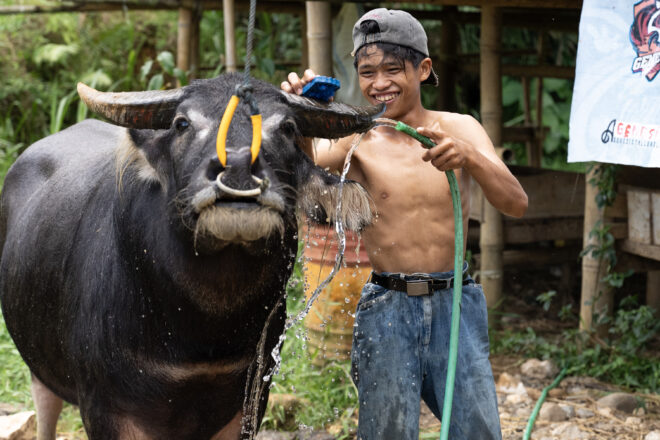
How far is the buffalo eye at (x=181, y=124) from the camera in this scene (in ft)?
8.02

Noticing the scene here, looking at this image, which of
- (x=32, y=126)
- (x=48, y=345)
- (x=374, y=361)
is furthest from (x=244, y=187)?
(x=32, y=126)

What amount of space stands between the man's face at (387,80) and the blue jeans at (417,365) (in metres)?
0.65

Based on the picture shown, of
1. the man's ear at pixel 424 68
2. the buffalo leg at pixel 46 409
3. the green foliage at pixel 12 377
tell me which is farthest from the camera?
the green foliage at pixel 12 377

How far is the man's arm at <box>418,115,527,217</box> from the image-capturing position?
2469mm

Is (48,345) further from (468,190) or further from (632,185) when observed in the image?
(632,185)

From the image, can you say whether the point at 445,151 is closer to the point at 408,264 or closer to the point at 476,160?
the point at 476,160

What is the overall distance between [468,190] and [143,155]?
124 cm

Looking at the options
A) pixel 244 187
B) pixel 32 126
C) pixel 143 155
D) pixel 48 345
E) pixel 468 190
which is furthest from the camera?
pixel 32 126

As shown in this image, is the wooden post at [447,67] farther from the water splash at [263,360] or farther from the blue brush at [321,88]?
the blue brush at [321,88]

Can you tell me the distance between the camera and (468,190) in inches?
119

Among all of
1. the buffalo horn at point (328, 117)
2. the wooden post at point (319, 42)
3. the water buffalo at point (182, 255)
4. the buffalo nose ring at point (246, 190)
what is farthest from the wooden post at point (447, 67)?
the buffalo nose ring at point (246, 190)

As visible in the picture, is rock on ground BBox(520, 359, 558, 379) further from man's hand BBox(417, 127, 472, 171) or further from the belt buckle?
man's hand BBox(417, 127, 472, 171)

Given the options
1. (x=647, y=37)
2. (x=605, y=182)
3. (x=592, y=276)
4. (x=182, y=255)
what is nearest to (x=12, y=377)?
(x=182, y=255)

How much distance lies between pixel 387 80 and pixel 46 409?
95.5 inches
